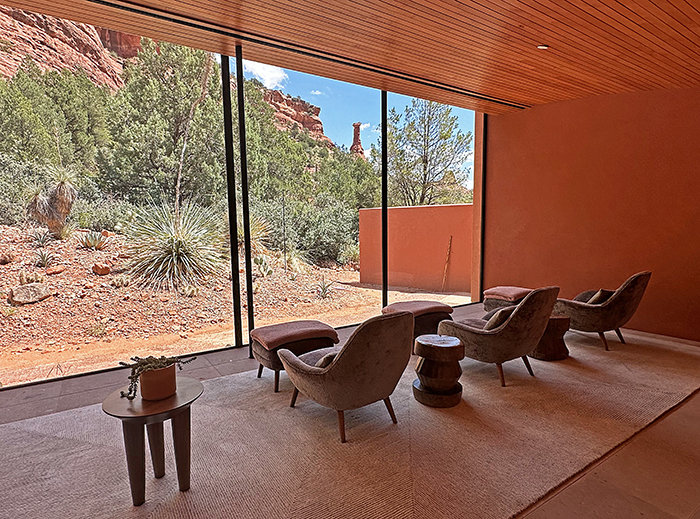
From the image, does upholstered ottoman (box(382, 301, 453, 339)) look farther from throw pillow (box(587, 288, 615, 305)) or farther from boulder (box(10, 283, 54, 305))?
boulder (box(10, 283, 54, 305))

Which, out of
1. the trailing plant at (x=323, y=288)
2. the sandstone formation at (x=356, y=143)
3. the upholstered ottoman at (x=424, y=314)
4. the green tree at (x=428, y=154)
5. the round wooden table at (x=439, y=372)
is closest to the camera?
the round wooden table at (x=439, y=372)

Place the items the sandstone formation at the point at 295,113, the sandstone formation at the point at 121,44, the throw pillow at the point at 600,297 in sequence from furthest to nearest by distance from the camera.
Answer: the sandstone formation at the point at 295,113 → the sandstone formation at the point at 121,44 → the throw pillow at the point at 600,297

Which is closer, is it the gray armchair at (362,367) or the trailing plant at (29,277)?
the gray armchair at (362,367)

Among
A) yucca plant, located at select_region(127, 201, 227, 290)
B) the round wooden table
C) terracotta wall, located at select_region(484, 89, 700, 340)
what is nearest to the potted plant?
the round wooden table

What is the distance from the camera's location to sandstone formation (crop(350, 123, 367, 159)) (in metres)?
6.33

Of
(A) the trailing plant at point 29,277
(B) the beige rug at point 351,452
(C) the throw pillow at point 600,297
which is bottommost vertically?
(B) the beige rug at point 351,452

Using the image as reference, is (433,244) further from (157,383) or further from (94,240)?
(157,383)

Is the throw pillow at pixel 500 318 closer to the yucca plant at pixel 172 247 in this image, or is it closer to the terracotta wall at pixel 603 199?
the terracotta wall at pixel 603 199

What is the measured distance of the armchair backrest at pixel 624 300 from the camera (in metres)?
3.87

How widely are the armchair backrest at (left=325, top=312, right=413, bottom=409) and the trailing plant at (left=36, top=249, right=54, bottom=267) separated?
413 cm

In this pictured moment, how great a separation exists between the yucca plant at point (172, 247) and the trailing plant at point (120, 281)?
119mm

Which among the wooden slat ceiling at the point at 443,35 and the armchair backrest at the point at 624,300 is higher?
the wooden slat ceiling at the point at 443,35

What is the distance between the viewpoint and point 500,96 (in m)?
5.07

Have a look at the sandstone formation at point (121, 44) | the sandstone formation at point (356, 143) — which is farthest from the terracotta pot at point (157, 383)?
the sandstone formation at point (121, 44)
